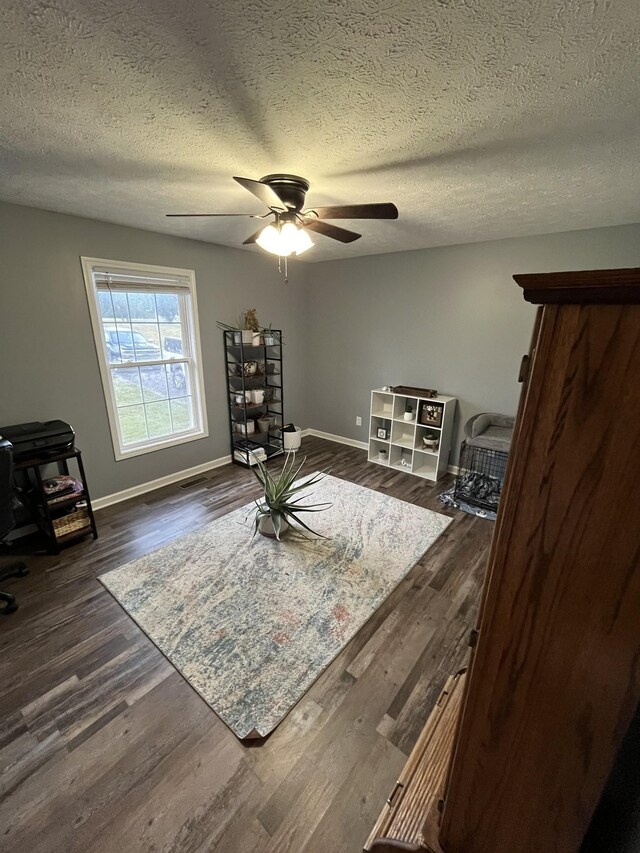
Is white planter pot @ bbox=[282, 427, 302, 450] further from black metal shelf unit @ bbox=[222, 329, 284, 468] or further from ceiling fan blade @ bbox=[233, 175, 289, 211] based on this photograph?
ceiling fan blade @ bbox=[233, 175, 289, 211]

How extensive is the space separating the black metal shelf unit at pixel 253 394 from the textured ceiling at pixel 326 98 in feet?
6.05

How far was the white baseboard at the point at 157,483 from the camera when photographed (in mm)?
3095

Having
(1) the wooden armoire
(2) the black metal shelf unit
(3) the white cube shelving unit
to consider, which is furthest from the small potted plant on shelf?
(1) the wooden armoire

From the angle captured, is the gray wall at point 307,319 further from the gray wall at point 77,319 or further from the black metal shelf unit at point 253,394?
the black metal shelf unit at point 253,394

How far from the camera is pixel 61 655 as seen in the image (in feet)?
5.66

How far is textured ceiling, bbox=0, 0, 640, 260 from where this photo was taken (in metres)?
0.87

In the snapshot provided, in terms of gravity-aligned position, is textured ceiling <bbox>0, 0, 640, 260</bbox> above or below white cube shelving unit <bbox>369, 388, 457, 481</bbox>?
above

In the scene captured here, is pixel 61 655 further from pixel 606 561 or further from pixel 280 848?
pixel 606 561

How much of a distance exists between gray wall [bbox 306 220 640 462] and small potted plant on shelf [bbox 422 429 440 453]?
253 mm

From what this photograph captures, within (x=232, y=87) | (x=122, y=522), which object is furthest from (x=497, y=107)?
(x=122, y=522)

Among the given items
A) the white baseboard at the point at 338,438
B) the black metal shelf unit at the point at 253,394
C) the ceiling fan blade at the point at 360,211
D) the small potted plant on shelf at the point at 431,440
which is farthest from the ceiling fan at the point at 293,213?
the white baseboard at the point at 338,438

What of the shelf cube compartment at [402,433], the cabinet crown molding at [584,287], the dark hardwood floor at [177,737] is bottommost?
the dark hardwood floor at [177,737]

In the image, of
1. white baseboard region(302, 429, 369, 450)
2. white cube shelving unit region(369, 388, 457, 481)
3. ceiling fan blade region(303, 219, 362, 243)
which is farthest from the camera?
white baseboard region(302, 429, 369, 450)

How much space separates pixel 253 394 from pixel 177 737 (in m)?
3.03
